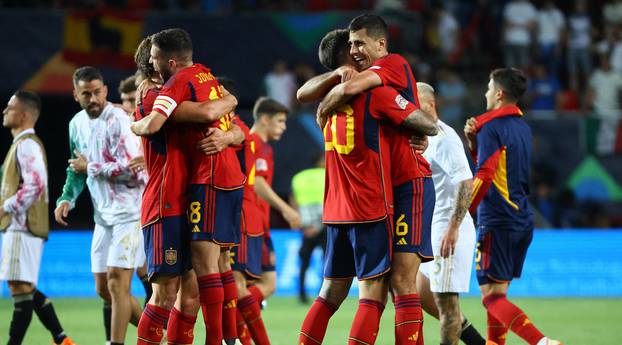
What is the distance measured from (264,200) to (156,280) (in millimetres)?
3506

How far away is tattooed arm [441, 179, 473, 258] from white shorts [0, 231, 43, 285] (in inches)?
146

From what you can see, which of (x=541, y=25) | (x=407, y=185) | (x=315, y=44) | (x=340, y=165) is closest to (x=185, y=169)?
(x=340, y=165)

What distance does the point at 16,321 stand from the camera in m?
8.69

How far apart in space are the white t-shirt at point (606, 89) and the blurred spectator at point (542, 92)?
75cm

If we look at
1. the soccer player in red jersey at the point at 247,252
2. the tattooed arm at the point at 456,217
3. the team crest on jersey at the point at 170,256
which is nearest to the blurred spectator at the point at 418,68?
the soccer player in red jersey at the point at 247,252

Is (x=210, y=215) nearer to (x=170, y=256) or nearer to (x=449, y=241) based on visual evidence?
(x=170, y=256)

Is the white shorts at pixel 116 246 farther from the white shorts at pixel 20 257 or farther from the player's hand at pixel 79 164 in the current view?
the white shorts at pixel 20 257

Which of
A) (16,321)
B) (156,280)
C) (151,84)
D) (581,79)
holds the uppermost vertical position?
(581,79)

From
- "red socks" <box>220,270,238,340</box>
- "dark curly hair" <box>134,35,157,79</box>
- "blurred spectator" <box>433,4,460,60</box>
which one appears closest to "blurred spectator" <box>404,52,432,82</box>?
"blurred spectator" <box>433,4,460,60</box>

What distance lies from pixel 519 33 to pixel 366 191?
14.9 metres

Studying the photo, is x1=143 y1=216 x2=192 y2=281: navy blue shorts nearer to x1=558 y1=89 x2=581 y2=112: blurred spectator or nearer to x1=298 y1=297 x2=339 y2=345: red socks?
x1=298 y1=297 x2=339 y2=345: red socks

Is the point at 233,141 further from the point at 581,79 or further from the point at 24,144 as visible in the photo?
the point at 581,79

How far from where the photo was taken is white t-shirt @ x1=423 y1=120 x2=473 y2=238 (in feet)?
25.8

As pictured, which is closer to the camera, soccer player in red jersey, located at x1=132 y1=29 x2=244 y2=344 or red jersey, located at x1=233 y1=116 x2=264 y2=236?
soccer player in red jersey, located at x1=132 y1=29 x2=244 y2=344
